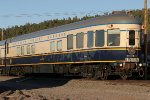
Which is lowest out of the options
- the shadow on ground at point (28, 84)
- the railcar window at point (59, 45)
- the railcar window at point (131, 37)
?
the shadow on ground at point (28, 84)

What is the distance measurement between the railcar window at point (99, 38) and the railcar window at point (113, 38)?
345 millimetres

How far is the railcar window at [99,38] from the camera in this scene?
79.8 ft

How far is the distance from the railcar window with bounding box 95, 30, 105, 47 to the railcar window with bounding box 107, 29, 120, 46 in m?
0.35

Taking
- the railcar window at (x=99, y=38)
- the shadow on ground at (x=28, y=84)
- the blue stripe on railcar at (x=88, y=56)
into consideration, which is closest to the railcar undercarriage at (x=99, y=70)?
the blue stripe on railcar at (x=88, y=56)

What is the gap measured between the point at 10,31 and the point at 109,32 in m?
Answer: 90.8

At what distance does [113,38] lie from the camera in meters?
A: 24.2

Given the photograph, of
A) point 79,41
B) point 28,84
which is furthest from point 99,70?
point 28,84

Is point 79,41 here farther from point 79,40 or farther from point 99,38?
point 99,38

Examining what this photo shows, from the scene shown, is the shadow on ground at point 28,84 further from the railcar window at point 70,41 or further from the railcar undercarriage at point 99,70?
the railcar window at point 70,41

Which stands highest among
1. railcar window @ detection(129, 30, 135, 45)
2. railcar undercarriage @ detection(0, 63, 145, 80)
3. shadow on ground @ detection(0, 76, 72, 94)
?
railcar window @ detection(129, 30, 135, 45)

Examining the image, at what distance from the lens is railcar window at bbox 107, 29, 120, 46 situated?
24.1m

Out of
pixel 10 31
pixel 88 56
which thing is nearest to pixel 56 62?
pixel 88 56

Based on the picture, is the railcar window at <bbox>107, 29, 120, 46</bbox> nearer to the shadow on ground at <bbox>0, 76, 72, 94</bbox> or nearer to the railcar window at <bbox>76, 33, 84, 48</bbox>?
the railcar window at <bbox>76, 33, 84, 48</bbox>

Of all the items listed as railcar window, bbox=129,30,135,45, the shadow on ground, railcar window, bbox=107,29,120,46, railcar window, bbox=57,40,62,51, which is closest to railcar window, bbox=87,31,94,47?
railcar window, bbox=107,29,120,46
